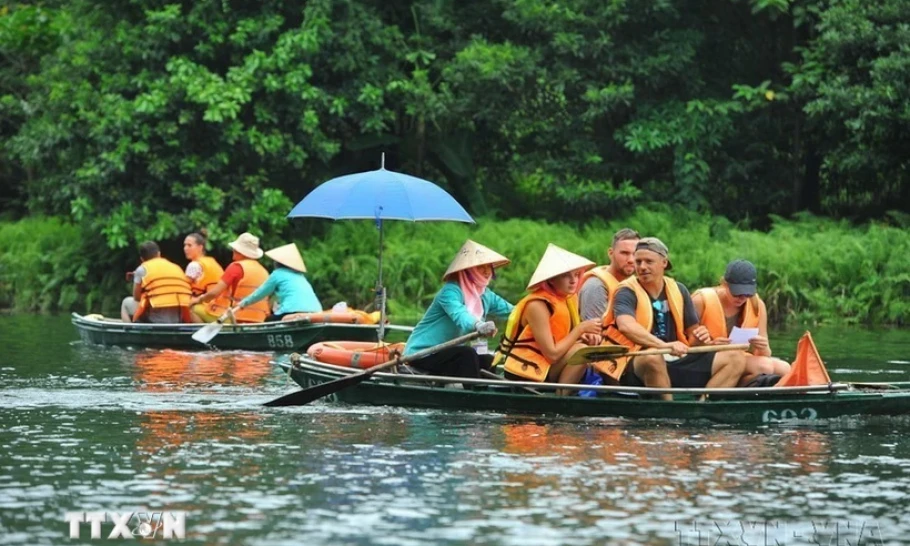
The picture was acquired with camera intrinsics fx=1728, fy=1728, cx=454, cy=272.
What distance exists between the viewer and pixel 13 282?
29.4 metres

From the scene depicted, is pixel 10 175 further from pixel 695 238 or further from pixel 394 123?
pixel 695 238

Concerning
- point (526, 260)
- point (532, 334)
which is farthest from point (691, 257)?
point (532, 334)

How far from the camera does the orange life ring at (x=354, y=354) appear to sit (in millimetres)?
14586

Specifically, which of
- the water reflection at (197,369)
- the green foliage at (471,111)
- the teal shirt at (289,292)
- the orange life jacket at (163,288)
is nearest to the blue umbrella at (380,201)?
the water reflection at (197,369)

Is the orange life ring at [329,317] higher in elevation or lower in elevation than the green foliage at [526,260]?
lower

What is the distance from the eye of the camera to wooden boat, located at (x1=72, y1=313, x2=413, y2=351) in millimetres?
19734

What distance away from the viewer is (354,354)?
14711mm

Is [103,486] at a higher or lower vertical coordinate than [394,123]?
Answer: lower

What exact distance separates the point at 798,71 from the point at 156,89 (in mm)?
10124

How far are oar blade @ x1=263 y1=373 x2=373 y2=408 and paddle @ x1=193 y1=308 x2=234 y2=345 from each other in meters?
5.86

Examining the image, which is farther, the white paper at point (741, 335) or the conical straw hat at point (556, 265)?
the white paper at point (741, 335)

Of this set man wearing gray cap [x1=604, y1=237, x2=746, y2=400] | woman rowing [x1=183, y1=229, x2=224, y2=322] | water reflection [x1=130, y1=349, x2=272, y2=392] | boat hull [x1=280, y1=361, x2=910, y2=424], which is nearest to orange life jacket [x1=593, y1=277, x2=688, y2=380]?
man wearing gray cap [x1=604, y1=237, x2=746, y2=400]

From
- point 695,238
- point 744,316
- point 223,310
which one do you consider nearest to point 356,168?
point 695,238

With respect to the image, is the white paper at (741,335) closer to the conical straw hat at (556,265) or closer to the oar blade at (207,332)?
the conical straw hat at (556,265)
